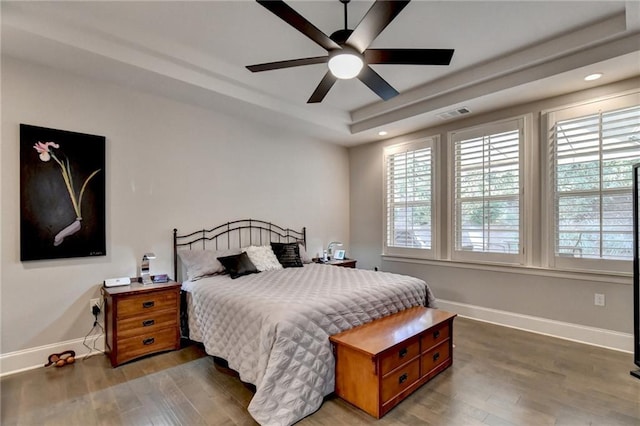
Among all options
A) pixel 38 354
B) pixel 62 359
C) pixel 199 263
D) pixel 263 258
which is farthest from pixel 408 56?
pixel 38 354

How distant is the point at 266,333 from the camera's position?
2078 mm

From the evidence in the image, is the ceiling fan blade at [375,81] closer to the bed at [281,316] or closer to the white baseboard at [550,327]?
the bed at [281,316]

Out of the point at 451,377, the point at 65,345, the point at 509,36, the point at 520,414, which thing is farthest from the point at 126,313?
the point at 509,36

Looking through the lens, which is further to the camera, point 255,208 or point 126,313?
point 255,208

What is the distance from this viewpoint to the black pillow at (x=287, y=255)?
4109mm

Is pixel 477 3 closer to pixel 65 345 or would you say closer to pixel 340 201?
pixel 340 201

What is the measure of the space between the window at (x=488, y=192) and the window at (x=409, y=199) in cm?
39

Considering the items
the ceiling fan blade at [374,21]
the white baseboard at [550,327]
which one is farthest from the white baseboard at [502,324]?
the ceiling fan blade at [374,21]

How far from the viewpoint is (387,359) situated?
84.1 inches

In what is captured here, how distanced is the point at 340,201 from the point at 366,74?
3.25 m

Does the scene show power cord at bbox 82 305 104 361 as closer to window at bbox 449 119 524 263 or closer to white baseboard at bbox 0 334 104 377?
white baseboard at bbox 0 334 104 377

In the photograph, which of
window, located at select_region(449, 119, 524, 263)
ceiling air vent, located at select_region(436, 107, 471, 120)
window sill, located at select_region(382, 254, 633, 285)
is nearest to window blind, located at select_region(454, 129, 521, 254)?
window, located at select_region(449, 119, 524, 263)

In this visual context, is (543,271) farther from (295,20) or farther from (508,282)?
(295,20)

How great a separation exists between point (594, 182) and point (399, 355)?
2.82 metres
